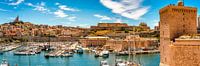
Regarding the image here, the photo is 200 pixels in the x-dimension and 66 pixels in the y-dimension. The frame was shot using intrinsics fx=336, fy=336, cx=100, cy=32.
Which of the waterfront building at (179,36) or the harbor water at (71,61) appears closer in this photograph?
the waterfront building at (179,36)

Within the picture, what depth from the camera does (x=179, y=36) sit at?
13094 millimetres

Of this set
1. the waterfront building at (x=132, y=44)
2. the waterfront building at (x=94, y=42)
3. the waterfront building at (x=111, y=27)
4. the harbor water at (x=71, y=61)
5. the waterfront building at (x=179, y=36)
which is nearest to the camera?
the waterfront building at (x=179, y=36)

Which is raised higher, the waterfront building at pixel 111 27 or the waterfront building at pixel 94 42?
the waterfront building at pixel 111 27

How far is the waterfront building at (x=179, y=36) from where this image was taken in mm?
11742

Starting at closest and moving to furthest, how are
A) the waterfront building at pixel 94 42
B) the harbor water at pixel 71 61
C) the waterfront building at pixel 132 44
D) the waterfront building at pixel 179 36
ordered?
the waterfront building at pixel 179 36
the harbor water at pixel 71 61
the waterfront building at pixel 132 44
the waterfront building at pixel 94 42

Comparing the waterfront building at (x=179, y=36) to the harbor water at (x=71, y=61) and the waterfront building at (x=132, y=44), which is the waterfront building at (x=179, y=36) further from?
the waterfront building at (x=132, y=44)

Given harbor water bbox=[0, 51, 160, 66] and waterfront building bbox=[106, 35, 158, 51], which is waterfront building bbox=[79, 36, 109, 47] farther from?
harbor water bbox=[0, 51, 160, 66]

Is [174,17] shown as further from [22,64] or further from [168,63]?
[22,64]

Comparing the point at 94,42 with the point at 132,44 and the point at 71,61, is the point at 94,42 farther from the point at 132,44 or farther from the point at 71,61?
the point at 71,61

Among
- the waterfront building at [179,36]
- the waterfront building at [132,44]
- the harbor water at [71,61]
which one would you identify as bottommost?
the harbor water at [71,61]

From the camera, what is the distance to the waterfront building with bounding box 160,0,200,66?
11.7 m

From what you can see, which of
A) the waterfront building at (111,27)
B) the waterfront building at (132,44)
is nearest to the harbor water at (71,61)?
the waterfront building at (132,44)

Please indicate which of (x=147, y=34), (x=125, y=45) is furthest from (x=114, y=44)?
(x=147, y=34)

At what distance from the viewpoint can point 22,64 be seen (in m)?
26.3
